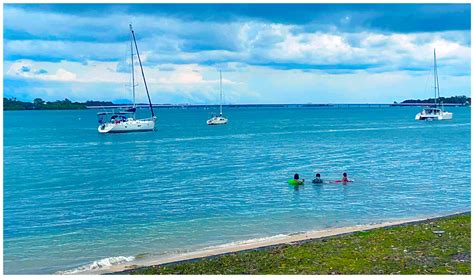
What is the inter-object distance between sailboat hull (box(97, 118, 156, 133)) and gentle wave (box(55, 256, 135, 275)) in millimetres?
83668

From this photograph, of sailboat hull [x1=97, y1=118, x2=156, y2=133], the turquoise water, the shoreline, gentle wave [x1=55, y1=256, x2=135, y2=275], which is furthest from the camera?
sailboat hull [x1=97, y1=118, x2=156, y2=133]

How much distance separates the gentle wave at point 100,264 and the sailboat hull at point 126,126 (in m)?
83.7

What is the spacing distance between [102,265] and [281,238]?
7.59 metres

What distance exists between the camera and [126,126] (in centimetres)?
10531

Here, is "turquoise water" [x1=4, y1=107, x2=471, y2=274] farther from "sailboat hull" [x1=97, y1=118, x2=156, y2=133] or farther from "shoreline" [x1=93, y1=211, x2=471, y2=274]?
"sailboat hull" [x1=97, y1=118, x2=156, y2=133]

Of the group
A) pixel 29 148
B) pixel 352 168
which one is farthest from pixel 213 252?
pixel 29 148

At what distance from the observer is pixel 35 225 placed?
1159 inches

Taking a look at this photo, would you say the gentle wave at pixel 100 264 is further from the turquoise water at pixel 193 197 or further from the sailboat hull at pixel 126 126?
the sailboat hull at pixel 126 126

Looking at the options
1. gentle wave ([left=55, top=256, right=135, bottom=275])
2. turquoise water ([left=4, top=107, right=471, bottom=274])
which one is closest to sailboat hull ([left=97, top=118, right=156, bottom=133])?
turquoise water ([left=4, top=107, right=471, bottom=274])

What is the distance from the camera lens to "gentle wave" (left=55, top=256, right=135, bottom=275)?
2083cm

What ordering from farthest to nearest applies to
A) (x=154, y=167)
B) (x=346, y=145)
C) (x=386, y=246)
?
(x=346, y=145)
(x=154, y=167)
(x=386, y=246)

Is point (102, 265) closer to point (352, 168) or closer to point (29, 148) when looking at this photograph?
point (352, 168)

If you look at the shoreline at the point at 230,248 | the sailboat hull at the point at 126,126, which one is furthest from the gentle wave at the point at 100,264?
the sailboat hull at the point at 126,126

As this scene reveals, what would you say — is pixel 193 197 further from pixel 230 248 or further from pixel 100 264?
pixel 100 264
